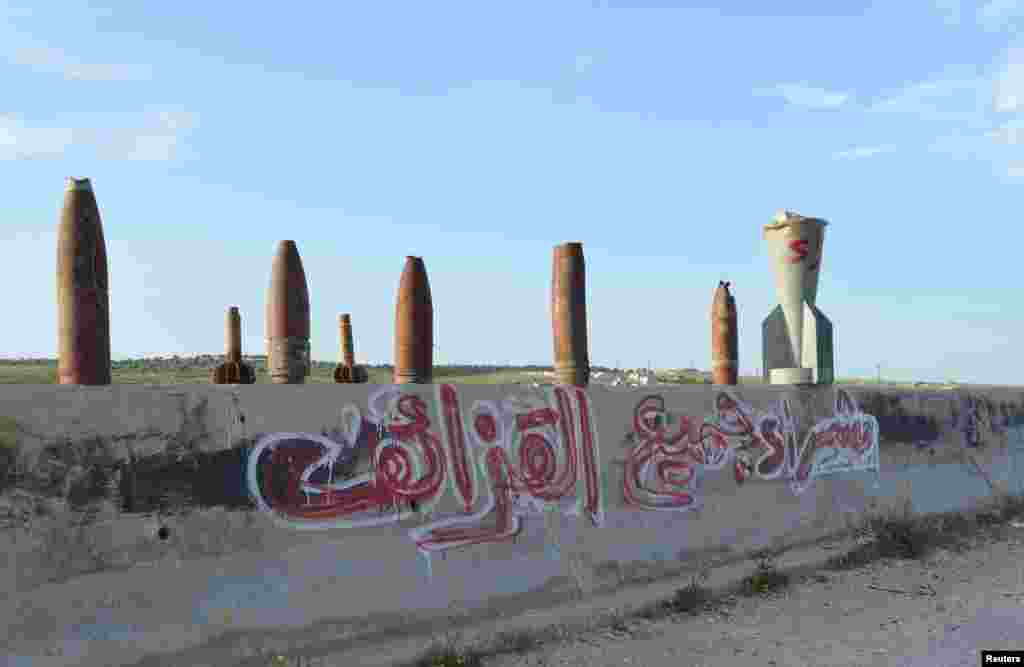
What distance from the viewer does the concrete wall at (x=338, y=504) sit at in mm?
5945

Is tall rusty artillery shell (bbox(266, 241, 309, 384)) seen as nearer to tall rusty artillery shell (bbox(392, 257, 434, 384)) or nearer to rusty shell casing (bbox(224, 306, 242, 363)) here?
tall rusty artillery shell (bbox(392, 257, 434, 384))

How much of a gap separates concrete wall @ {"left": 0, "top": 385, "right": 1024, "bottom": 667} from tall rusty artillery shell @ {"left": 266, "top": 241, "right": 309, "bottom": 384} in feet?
7.41

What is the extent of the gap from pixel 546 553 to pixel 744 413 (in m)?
3.52

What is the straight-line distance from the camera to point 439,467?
798 centimetres

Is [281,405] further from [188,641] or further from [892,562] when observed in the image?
[892,562]

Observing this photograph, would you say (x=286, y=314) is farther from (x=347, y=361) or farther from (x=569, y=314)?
(x=347, y=361)

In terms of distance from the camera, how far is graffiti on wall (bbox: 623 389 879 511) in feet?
32.2

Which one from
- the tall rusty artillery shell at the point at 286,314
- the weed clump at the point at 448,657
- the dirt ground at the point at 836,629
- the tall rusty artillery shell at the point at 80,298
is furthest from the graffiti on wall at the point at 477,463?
the tall rusty artillery shell at the point at 286,314

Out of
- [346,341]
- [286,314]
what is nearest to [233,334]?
[346,341]

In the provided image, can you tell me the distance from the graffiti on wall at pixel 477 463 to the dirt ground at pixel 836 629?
48.6 inches

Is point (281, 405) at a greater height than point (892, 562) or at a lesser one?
greater

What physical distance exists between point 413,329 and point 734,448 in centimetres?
392

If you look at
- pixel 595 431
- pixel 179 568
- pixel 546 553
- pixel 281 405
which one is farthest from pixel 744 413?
pixel 179 568

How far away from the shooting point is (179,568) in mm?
6391
